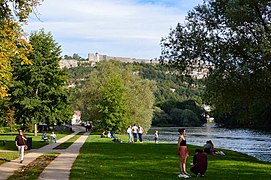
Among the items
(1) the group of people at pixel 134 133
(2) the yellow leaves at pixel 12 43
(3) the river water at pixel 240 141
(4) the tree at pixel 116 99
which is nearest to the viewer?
(2) the yellow leaves at pixel 12 43

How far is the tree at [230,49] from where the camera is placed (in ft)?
68.3

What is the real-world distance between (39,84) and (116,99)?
34.8 ft

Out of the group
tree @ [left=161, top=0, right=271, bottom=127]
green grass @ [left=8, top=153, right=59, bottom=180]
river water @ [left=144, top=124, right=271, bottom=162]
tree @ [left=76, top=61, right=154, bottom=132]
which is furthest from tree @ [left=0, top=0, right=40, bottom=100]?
tree @ [left=76, top=61, right=154, bottom=132]

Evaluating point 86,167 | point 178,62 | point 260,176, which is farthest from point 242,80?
point 86,167

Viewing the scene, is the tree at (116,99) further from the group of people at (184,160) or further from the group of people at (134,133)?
the group of people at (184,160)

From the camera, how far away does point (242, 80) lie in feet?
70.4

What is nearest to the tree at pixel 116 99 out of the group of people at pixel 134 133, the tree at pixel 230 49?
the group of people at pixel 134 133

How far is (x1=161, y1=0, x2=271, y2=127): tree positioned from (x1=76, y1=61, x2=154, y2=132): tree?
3106cm

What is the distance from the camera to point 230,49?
72.5 ft

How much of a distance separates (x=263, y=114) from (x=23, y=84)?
1487 inches

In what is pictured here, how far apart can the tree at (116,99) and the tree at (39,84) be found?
6515 millimetres

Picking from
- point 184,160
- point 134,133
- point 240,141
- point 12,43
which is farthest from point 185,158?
point 240,141

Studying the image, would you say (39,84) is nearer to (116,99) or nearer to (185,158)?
(116,99)

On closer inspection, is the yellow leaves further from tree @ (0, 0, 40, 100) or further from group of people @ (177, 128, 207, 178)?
group of people @ (177, 128, 207, 178)
